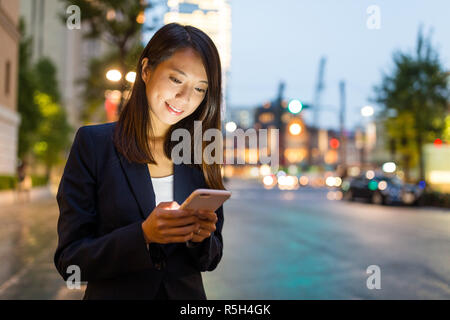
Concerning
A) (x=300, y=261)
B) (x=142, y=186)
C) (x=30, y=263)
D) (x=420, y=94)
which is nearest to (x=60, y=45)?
(x=420, y=94)

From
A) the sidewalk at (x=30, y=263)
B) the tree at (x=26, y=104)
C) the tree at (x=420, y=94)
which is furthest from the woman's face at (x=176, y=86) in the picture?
the tree at (x=26, y=104)

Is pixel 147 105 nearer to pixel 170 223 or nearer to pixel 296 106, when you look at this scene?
pixel 170 223

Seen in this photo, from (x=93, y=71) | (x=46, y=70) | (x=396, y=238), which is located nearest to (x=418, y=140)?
(x=396, y=238)

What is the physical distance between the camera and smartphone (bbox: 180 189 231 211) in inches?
51.1

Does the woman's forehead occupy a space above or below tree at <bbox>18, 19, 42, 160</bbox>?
below

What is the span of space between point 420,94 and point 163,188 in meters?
28.1

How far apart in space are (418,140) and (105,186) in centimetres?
2749

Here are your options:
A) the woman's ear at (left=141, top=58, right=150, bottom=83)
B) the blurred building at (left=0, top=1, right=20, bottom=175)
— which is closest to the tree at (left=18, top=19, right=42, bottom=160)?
the blurred building at (left=0, top=1, right=20, bottom=175)

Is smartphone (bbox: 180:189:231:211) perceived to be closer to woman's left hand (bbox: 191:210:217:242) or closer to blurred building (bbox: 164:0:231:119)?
woman's left hand (bbox: 191:210:217:242)

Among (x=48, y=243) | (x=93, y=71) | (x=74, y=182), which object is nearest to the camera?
(x=74, y=182)

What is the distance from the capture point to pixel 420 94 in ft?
89.1
